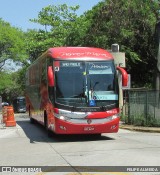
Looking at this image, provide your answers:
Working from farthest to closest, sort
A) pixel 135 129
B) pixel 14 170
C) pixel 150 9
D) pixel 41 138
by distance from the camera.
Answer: pixel 150 9 < pixel 135 129 < pixel 41 138 < pixel 14 170

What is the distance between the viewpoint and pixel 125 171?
9906mm

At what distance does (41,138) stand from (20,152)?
4.26 m

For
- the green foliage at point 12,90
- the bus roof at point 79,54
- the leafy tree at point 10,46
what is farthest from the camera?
the green foliage at point 12,90

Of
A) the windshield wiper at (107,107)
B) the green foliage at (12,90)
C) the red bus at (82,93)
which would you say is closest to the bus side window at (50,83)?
the red bus at (82,93)

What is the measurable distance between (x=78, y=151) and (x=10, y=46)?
56.5 meters

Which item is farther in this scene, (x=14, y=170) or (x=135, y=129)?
(x=135, y=129)

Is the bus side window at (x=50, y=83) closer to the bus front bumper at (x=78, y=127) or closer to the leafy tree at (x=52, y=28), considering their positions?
the bus front bumper at (x=78, y=127)

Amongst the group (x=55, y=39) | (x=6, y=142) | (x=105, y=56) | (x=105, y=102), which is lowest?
(x=6, y=142)

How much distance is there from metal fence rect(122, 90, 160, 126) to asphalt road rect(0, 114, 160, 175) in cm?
436

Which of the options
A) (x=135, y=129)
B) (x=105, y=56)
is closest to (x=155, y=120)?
(x=135, y=129)

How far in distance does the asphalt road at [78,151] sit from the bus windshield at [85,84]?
148 cm

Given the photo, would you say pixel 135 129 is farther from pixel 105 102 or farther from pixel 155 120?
pixel 105 102

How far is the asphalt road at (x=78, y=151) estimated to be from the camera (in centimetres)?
1128

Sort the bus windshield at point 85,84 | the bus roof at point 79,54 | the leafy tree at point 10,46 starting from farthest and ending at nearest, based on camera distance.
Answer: the leafy tree at point 10,46 → the bus roof at point 79,54 → the bus windshield at point 85,84
